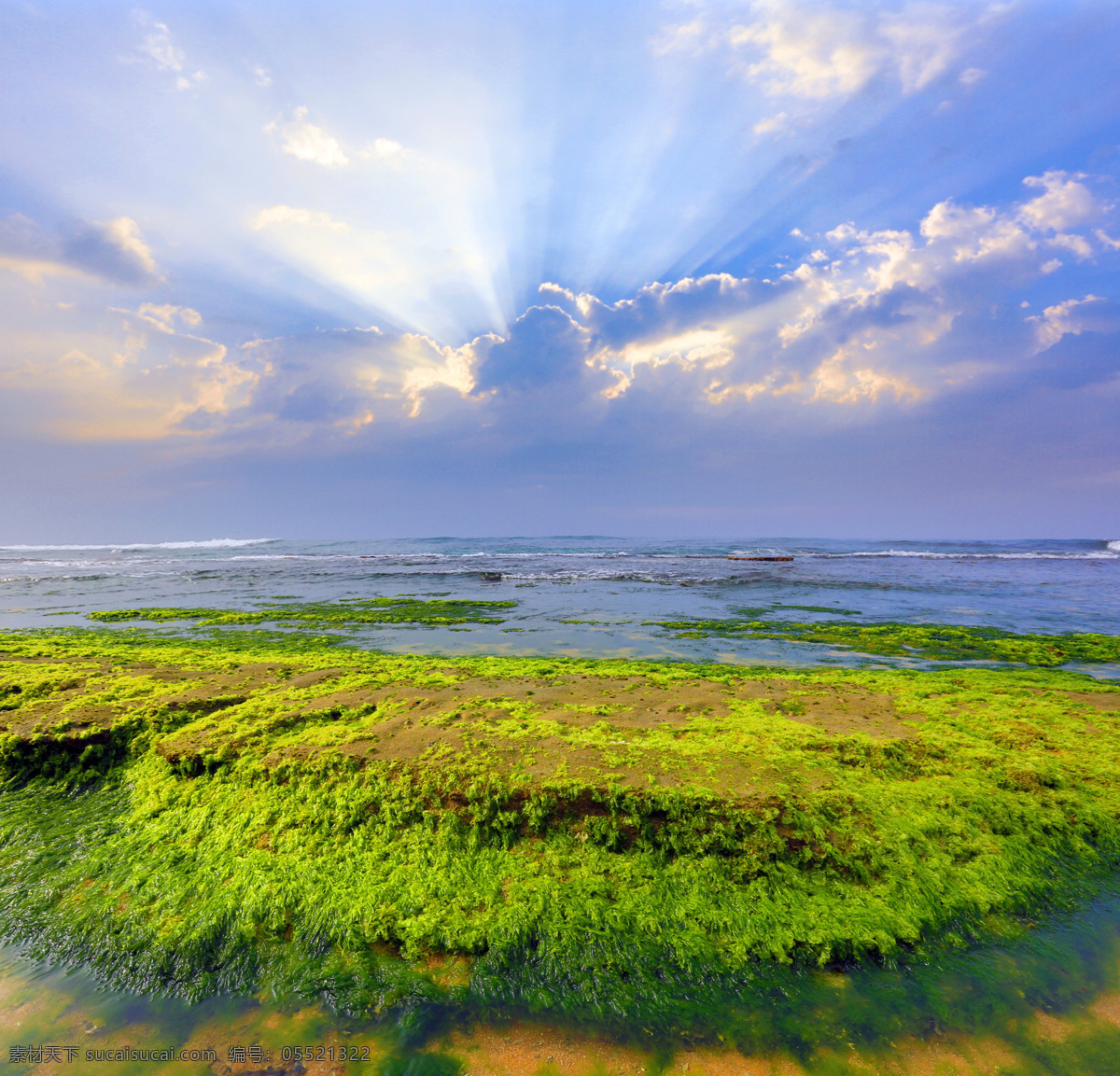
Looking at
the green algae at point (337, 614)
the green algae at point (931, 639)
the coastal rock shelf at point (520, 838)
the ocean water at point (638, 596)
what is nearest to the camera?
the coastal rock shelf at point (520, 838)

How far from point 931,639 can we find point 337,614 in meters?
14.7

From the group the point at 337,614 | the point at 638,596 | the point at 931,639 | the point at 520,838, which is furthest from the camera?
the point at 638,596

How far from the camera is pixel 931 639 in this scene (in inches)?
417

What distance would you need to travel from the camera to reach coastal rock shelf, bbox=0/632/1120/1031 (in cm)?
269

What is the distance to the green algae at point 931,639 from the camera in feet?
30.3

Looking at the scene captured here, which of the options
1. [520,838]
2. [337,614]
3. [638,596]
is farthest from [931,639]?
[337,614]

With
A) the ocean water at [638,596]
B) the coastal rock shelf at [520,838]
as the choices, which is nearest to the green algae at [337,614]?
the ocean water at [638,596]

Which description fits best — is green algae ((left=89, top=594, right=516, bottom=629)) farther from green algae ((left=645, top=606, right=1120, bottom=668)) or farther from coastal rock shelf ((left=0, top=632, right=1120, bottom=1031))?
coastal rock shelf ((left=0, top=632, right=1120, bottom=1031))

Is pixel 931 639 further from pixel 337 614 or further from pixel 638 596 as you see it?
pixel 337 614

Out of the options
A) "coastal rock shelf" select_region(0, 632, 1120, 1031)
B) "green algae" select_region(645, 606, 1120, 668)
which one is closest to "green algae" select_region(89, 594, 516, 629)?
"green algae" select_region(645, 606, 1120, 668)

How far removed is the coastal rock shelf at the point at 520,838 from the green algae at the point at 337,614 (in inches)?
284

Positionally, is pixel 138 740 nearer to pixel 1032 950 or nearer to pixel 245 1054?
pixel 245 1054

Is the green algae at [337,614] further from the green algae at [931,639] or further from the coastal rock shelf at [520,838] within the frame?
the coastal rock shelf at [520,838]

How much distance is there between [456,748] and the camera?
164 inches
